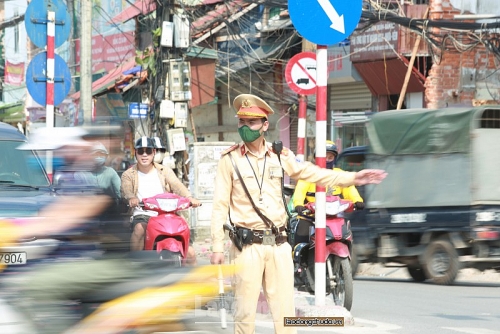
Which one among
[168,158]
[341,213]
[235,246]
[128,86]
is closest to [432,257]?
[341,213]

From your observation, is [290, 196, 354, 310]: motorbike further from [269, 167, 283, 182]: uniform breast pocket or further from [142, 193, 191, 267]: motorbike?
[269, 167, 283, 182]: uniform breast pocket

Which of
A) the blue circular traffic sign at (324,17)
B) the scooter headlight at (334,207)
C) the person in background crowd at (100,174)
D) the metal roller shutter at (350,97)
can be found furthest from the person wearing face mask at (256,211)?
the metal roller shutter at (350,97)

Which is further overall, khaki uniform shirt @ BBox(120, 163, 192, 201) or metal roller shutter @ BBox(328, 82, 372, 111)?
metal roller shutter @ BBox(328, 82, 372, 111)

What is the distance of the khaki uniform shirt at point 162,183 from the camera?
10.6 m

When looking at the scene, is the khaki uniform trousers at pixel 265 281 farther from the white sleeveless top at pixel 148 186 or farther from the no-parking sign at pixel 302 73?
the no-parking sign at pixel 302 73

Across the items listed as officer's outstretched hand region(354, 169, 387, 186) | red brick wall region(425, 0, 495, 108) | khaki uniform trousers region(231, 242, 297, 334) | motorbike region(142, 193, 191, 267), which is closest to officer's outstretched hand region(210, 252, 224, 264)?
khaki uniform trousers region(231, 242, 297, 334)

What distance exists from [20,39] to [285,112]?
83.2ft

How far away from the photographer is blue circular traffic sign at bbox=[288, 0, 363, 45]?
9.24m

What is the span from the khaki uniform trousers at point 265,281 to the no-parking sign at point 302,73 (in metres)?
8.62

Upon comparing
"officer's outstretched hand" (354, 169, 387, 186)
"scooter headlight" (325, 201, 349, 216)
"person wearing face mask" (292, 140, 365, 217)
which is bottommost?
"scooter headlight" (325, 201, 349, 216)

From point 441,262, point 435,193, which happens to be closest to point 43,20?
point 435,193

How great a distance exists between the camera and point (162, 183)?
35.2ft

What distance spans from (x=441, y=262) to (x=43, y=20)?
683cm

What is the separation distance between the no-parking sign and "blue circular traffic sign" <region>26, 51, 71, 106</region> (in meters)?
3.34
